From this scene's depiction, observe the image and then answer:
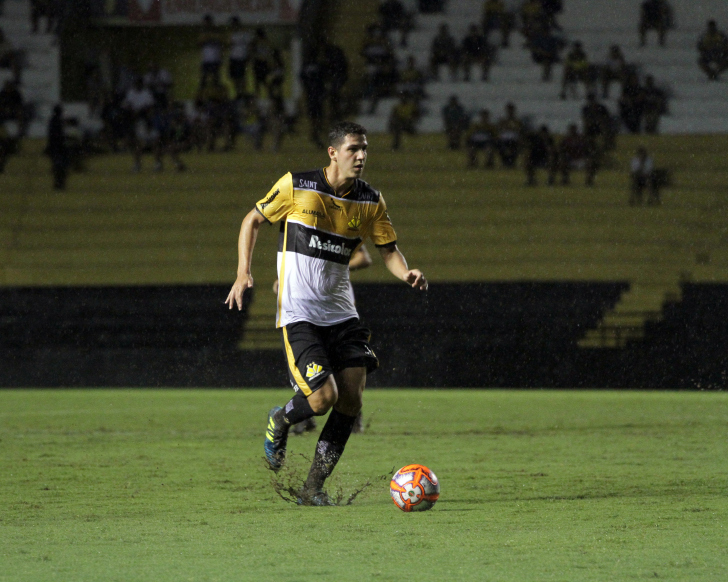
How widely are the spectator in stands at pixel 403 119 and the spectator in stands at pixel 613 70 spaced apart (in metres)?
3.93

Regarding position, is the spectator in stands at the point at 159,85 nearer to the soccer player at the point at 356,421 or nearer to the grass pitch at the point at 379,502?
the grass pitch at the point at 379,502

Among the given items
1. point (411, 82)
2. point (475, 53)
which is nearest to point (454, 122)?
point (411, 82)

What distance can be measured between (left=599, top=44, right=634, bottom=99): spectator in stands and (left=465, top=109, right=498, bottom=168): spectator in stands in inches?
110

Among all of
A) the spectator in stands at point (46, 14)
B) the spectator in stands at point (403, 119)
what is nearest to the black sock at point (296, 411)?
the spectator in stands at point (403, 119)

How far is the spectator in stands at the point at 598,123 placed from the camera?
23078 millimetres

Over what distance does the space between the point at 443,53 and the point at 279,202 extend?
20.0 meters

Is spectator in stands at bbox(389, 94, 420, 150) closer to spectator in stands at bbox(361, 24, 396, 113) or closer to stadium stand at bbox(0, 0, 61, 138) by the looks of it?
spectator in stands at bbox(361, 24, 396, 113)

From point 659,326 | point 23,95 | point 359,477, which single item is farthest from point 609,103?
point 359,477

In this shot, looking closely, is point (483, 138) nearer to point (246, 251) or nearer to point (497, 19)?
point (497, 19)

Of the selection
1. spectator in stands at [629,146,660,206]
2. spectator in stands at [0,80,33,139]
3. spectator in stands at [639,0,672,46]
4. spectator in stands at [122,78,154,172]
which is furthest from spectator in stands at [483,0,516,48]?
A: spectator in stands at [0,80,33,139]

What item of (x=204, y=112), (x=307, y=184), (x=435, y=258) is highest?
(x=307, y=184)

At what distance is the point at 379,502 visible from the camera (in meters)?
6.39

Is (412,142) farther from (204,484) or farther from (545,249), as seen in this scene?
(204,484)

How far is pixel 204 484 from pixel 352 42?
20829 millimetres
